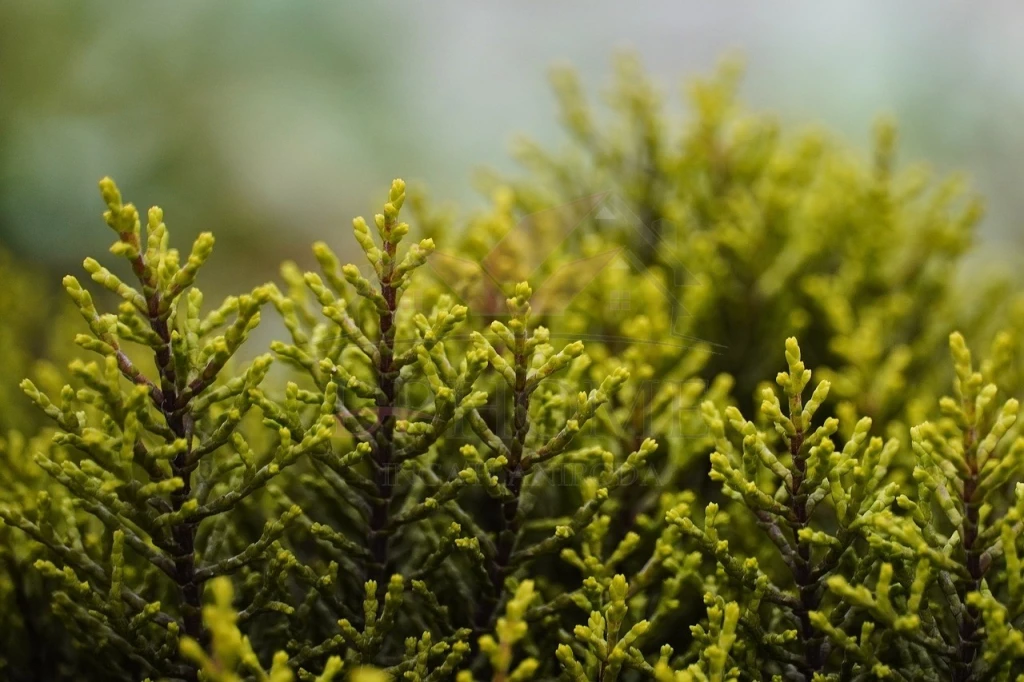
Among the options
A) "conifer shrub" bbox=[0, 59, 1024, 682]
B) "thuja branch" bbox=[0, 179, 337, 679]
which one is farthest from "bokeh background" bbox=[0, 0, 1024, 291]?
"thuja branch" bbox=[0, 179, 337, 679]

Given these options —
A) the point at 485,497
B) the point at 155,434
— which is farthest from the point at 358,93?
the point at 155,434

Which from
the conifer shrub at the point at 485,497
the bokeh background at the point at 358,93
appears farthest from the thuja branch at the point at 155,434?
the bokeh background at the point at 358,93

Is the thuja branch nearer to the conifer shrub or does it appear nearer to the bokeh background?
the conifer shrub

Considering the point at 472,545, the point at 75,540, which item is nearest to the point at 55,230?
the point at 75,540

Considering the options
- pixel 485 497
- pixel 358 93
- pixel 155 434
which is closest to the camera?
pixel 155 434

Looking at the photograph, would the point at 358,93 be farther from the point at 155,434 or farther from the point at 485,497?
the point at 155,434

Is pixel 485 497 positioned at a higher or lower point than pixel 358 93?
lower

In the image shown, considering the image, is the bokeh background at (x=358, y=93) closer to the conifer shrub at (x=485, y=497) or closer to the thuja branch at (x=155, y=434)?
the conifer shrub at (x=485, y=497)
